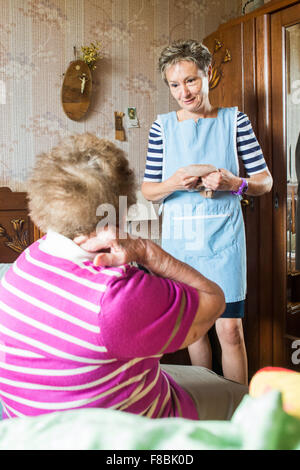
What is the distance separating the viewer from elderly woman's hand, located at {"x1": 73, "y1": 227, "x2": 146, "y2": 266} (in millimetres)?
835

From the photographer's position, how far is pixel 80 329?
2.45ft

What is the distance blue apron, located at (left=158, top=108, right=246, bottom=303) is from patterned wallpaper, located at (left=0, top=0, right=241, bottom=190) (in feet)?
3.10

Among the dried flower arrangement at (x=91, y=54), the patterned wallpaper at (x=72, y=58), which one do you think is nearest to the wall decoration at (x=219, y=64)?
the patterned wallpaper at (x=72, y=58)

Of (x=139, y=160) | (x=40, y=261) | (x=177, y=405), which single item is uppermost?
(x=139, y=160)

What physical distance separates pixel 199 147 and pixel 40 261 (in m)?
1.28

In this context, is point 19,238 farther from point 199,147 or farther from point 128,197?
point 128,197

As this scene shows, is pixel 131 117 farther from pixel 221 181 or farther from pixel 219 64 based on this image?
pixel 221 181

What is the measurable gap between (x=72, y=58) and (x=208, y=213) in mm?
1395

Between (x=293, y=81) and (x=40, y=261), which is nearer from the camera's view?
(x=40, y=261)

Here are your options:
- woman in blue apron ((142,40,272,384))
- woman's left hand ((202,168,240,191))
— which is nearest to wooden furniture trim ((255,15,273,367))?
woman in blue apron ((142,40,272,384))

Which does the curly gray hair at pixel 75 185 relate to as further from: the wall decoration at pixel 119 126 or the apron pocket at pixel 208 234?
the wall decoration at pixel 119 126

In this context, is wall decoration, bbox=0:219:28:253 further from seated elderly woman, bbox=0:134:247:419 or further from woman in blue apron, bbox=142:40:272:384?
A: seated elderly woman, bbox=0:134:247:419
